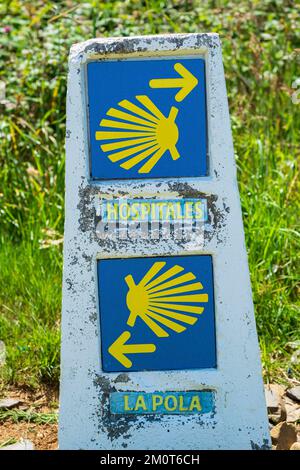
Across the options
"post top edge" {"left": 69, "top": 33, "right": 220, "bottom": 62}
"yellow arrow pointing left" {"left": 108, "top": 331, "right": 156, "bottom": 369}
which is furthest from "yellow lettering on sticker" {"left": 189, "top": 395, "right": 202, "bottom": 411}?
"post top edge" {"left": 69, "top": 33, "right": 220, "bottom": 62}

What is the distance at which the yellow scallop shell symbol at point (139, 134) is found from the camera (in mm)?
2826

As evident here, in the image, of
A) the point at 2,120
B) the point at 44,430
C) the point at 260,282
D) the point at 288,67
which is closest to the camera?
the point at 44,430

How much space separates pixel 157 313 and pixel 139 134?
0.58 m

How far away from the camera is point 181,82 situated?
2.82 metres

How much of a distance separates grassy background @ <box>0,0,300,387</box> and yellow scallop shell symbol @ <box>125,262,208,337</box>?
3.04 feet

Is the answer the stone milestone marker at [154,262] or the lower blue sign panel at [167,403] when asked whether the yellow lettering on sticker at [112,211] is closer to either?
the stone milestone marker at [154,262]

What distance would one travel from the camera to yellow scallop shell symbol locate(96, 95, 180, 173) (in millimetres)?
2826

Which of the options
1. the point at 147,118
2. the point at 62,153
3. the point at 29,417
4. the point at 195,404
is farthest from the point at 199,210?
the point at 62,153

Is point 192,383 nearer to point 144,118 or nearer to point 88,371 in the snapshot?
point 88,371

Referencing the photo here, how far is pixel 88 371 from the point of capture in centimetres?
287

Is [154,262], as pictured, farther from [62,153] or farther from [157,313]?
[62,153]

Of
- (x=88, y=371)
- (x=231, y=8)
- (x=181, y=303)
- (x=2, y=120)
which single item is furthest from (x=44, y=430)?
(x=231, y=8)

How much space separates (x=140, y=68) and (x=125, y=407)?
109cm

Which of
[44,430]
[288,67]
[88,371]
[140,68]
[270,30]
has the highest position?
[270,30]
